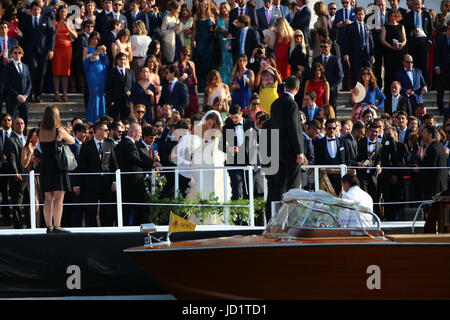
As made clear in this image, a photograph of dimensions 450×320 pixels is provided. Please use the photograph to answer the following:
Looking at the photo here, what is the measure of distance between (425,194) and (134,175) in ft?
13.2

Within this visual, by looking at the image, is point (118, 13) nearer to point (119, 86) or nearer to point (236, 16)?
point (119, 86)

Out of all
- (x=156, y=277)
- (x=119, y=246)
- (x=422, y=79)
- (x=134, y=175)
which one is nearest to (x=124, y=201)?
(x=134, y=175)

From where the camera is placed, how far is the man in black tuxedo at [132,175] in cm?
1482

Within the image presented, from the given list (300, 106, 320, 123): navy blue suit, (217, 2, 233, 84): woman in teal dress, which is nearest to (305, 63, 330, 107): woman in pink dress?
(300, 106, 320, 123): navy blue suit

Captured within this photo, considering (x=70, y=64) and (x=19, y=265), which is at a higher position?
(x=70, y=64)

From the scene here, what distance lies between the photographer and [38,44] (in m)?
18.9

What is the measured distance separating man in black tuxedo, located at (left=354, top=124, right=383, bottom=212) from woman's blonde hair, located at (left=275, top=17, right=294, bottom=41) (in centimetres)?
371

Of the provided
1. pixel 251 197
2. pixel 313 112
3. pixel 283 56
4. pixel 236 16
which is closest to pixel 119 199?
pixel 251 197

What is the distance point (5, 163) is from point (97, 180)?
1.83 m

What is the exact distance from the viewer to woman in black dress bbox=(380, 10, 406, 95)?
19844 millimetres

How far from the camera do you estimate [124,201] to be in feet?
48.9
